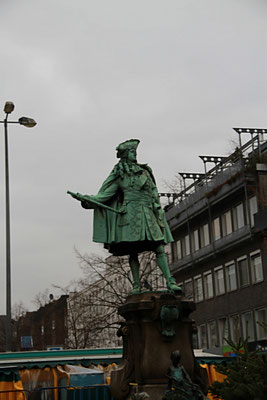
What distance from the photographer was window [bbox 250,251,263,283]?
4219cm

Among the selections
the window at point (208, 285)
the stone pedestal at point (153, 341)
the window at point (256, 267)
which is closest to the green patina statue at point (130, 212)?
the stone pedestal at point (153, 341)

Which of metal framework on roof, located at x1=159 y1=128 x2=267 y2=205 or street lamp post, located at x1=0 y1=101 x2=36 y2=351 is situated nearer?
street lamp post, located at x1=0 y1=101 x2=36 y2=351

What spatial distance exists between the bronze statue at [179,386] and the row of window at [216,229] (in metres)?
30.7

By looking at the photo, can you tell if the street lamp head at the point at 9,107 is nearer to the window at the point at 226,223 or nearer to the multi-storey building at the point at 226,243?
the multi-storey building at the point at 226,243

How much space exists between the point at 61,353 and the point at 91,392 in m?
2.76

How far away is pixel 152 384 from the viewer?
530 inches

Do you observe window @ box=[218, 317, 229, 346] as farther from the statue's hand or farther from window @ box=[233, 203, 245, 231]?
the statue's hand

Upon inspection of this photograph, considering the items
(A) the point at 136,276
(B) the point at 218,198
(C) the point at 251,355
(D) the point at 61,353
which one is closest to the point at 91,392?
(D) the point at 61,353

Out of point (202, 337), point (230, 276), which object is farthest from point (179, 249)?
point (230, 276)

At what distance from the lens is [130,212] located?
1488cm

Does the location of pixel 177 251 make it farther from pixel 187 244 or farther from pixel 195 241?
pixel 195 241

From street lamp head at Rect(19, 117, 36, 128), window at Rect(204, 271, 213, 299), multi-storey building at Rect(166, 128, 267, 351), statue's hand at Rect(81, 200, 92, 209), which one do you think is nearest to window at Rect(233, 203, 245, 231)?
multi-storey building at Rect(166, 128, 267, 351)

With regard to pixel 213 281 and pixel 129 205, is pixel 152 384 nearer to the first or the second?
pixel 129 205

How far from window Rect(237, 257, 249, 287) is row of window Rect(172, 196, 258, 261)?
200 cm
